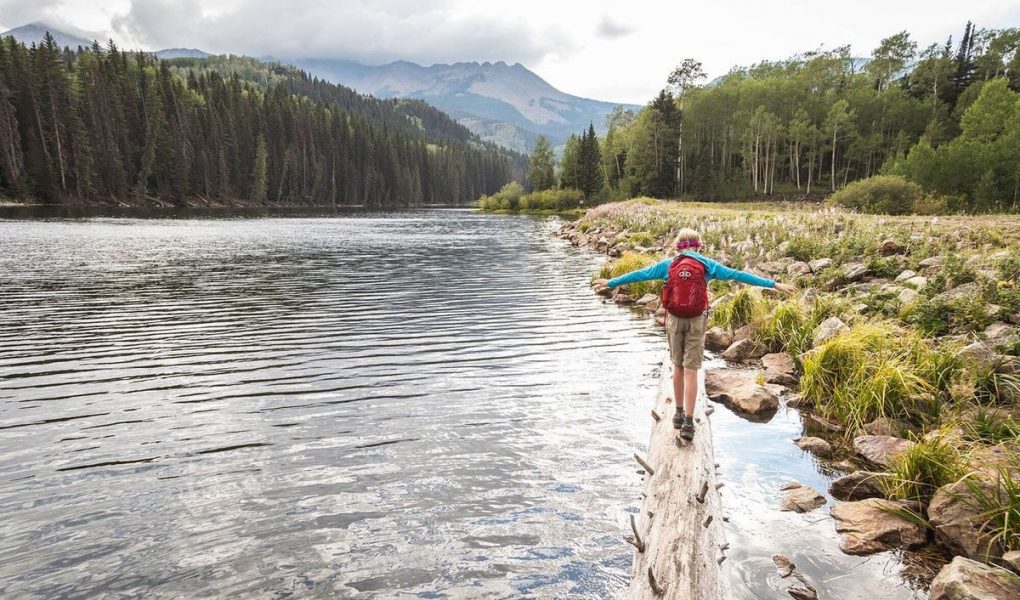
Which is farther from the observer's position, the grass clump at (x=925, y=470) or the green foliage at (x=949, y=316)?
the green foliage at (x=949, y=316)

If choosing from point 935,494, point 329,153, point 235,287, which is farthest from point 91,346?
point 329,153

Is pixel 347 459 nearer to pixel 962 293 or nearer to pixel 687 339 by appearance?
pixel 687 339

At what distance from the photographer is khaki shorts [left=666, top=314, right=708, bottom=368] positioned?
6.56 m

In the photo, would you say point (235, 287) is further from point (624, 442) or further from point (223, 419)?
point (624, 442)

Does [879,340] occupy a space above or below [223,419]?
above

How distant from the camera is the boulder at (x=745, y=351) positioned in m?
11.6

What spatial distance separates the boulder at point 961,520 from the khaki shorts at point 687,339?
265 centimetres

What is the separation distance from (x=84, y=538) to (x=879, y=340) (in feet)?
37.4

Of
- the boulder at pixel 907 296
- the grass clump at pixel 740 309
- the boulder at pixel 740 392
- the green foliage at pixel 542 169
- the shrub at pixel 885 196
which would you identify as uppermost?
the green foliage at pixel 542 169

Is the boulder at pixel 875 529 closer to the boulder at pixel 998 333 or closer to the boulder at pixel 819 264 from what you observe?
the boulder at pixel 998 333

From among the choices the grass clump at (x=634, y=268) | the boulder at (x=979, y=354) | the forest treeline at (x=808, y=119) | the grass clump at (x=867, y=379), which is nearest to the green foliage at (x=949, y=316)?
the grass clump at (x=867, y=379)

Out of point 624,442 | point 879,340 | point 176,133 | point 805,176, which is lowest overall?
point 624,442

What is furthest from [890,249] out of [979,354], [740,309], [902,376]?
[902,376]

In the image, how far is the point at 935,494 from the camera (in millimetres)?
5301
